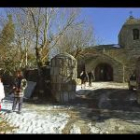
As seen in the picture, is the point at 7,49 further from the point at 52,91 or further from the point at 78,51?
the point at 52,91

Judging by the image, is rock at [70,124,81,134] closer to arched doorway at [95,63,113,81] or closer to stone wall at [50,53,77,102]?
stone wall at [50,53,77,102]

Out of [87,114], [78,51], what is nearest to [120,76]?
[78,51]

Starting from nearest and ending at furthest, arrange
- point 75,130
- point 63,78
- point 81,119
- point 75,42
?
point 75,130 < point 81,119 < point 63,78 < point 75,42

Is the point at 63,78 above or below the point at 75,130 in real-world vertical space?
above

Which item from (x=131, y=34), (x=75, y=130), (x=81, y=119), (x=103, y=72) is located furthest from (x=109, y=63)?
(x=75, y=130)

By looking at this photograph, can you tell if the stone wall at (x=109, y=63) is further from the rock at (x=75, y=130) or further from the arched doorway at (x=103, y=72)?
the rock at (x=75, y=130)

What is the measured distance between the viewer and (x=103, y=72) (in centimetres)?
3850

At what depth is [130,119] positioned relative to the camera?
10.3 m

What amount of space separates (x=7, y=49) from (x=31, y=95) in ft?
45.2

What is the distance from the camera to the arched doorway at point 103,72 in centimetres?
3772

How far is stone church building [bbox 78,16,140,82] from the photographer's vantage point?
3500cm

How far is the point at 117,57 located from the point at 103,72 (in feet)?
10.7

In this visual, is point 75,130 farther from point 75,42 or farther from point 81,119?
point 75,42
